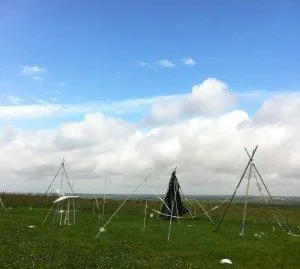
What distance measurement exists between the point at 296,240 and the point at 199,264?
41.2ft

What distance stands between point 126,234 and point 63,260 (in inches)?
402

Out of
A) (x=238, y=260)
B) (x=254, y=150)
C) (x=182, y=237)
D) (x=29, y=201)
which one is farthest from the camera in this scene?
(x=29, y=201)

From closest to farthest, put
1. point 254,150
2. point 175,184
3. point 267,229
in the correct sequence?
point 254,150 < point 267,229 < point 175,184

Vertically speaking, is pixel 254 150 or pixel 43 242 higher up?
pixel 254 150

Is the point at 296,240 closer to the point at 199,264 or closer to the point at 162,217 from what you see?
the point at 199,264

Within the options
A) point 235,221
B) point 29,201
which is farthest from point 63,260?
point 29,201

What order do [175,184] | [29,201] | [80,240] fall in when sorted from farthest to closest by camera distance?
[29,201]
[175,184]
[80,240]

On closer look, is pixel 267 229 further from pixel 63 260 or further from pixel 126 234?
pixel 63 260

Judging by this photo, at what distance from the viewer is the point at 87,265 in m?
18.9

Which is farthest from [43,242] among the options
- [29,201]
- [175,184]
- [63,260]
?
[29,201]

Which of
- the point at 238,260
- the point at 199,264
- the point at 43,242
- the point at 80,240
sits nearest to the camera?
the point at 199,264

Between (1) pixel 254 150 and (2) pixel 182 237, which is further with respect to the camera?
(1) pixel 254 150

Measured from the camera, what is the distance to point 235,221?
43969mm

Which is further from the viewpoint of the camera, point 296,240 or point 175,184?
point 175,184
